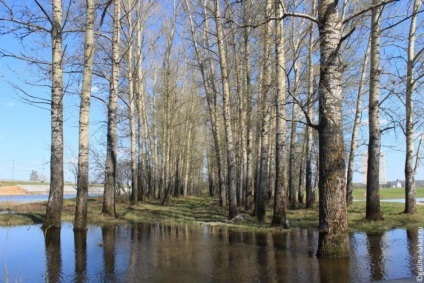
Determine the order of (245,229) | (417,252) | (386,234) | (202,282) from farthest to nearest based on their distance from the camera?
(245,229) < (386,234) < (417,252) < (202,282)

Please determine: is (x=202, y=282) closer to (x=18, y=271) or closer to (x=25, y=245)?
(x=18, y=271)

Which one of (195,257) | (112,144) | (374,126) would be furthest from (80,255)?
(374,126)

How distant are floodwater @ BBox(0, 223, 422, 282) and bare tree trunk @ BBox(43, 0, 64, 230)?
117 centimetres

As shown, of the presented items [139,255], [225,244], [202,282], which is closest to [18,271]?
[139,255]

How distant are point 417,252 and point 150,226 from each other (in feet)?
27.0

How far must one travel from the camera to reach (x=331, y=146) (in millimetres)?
7344

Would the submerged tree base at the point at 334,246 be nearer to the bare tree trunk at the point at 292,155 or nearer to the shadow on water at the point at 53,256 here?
the shadow on water at the point at 53,256

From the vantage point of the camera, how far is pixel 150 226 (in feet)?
42.6

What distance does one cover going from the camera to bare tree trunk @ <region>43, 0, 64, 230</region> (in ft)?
38.9

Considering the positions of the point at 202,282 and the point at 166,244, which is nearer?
the point at 202,282

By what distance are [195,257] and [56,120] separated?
286 inches

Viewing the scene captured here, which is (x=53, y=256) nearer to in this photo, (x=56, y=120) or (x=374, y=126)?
(x=56, y=120)

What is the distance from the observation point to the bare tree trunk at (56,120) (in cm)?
1186

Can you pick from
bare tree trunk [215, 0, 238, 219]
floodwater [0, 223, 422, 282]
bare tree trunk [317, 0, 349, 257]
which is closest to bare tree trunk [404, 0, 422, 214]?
floodwater [0, 223, 422, 282]
